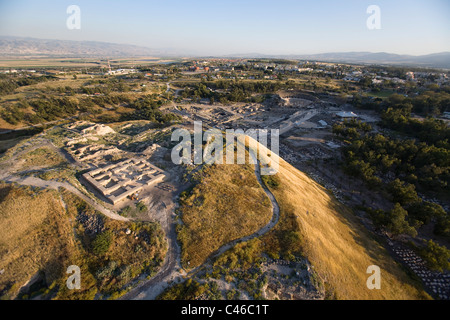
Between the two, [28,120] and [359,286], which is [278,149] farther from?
[28,120]

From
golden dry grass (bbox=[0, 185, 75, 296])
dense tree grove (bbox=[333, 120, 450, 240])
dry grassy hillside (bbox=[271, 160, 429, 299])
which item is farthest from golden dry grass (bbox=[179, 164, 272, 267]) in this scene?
dense tree grove (bbox=[333, 120, 450, 240])

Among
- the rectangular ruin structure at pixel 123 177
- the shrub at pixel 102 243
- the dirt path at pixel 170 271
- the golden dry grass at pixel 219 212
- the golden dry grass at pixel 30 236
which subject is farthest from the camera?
the rectangular ruin structure at pixel 123 177

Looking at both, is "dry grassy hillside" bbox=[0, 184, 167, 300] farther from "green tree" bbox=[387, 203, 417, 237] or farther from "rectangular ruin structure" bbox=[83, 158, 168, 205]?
"green tree" bbox=[387, 203, 417, 237]

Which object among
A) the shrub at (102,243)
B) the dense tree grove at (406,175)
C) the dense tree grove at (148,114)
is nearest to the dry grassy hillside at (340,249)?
the dense tree grove at (406,175)

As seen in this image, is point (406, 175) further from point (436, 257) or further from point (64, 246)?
point (64, 246)

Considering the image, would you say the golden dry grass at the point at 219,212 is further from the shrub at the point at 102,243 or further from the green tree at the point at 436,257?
the green tree at the point at 436,257

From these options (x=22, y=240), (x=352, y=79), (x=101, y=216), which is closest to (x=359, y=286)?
(x=101, y=216)
